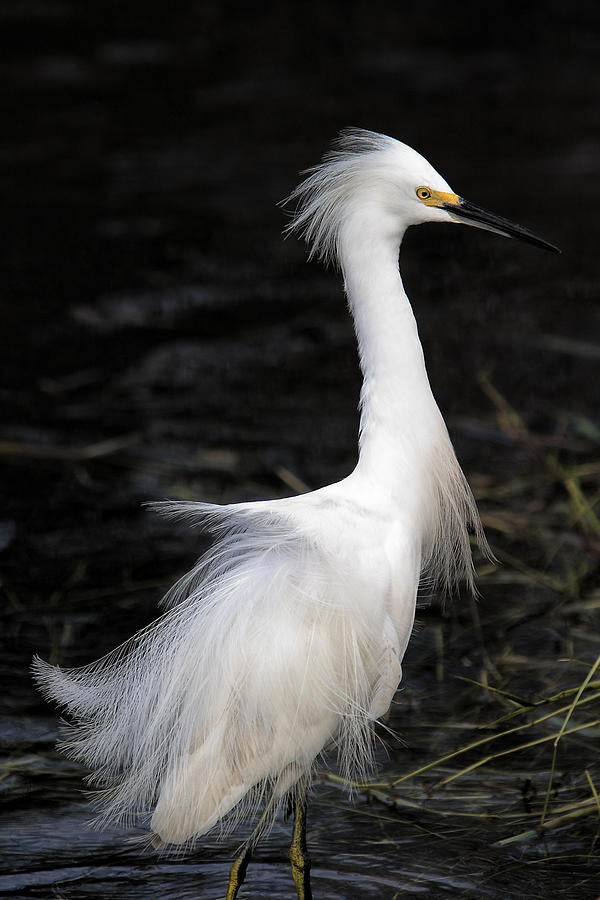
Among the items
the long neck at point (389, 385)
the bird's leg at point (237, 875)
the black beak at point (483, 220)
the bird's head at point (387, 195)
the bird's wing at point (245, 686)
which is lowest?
the bird's leg at point (237, 875)

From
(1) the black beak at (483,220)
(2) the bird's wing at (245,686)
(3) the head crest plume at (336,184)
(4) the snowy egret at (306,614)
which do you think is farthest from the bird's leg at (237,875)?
(1) the black beak at (483,220)

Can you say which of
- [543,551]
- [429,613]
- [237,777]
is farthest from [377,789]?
[543,551]

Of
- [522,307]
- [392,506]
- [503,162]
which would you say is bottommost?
[392,506]

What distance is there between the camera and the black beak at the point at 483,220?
2992 mm

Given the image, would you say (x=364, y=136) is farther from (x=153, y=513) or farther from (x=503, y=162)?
(x=503, y=162)

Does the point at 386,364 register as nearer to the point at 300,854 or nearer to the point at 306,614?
the point at 306,614

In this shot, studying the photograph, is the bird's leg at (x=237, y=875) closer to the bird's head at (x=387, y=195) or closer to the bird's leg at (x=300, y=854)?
the bird's leg at (x=300, y=854)

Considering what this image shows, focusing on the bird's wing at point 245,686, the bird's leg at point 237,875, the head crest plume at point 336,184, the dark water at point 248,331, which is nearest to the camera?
the bird's wing at point 245,686

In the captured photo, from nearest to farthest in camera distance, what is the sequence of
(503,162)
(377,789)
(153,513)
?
(377,789) → (153,513) → (503,162)

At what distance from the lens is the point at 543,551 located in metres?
4.52

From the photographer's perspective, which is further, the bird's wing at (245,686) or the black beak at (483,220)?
the black beak at (483,220)

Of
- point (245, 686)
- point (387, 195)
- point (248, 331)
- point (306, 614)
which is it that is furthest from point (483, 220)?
point (248, 331)

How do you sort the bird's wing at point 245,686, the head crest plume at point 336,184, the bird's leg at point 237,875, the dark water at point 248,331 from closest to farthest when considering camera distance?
the bird's wing at point 245,686, the bird's leg at point 237,875, the head crest plume at point 336,184, the dark water at point 248,331

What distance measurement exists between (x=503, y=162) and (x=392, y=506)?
6012 millimetres
